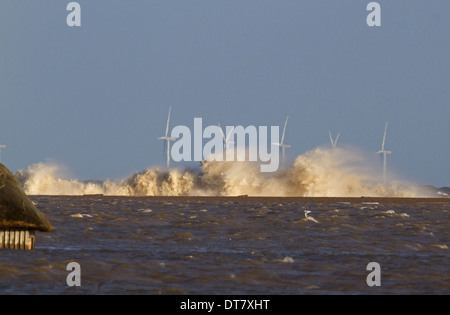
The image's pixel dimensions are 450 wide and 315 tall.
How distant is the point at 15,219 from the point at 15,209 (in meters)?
0.29

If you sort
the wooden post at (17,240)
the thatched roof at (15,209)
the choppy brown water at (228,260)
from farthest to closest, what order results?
1. the wooden post at (17,240)
2. the thatched roof at (15,209)
3. the choppy brown water at (228,260)

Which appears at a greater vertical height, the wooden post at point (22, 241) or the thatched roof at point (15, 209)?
the thatched roof at point (15, 209)

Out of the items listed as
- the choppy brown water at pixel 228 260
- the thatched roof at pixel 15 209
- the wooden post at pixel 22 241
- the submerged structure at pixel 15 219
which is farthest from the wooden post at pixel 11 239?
the choppy brown water at pixel 228 260

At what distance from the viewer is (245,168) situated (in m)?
130

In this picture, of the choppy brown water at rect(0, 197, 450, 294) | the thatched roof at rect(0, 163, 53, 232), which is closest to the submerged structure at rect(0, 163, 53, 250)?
the thatched roof at rect(0, 163, 53, 232)

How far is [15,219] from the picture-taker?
20.8 metres

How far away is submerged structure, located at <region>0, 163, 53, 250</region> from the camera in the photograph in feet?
A: 68.2

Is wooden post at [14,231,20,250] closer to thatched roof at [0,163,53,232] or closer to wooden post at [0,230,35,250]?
wooden post at [0,230,35,250]

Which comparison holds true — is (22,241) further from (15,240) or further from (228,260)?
(228,260)

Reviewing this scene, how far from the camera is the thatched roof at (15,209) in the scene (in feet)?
68.1

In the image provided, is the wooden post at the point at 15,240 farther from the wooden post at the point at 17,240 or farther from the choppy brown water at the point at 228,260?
the choppy brown water at the point at 228,260

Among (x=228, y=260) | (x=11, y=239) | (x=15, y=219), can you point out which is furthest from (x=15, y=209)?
(x=228, y=260)

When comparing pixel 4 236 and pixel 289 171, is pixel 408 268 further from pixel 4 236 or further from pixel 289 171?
pixel 289 171

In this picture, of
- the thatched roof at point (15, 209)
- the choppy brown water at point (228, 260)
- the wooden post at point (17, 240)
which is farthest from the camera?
the wooden post at point (17, 240)
